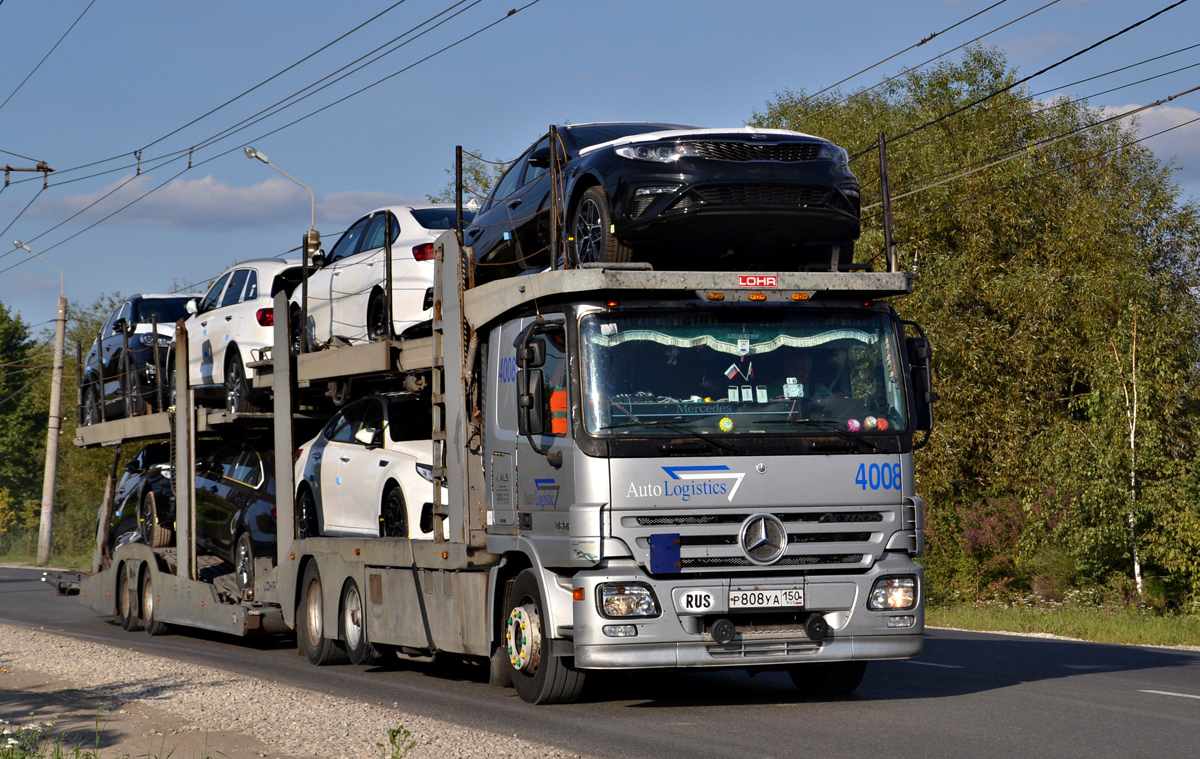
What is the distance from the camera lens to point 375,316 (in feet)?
42.7

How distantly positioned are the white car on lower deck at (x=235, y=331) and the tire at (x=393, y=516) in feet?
12.2

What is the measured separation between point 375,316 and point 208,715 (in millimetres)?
4781

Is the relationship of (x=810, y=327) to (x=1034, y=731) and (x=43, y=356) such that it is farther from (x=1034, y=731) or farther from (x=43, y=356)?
(x=43, y=356)

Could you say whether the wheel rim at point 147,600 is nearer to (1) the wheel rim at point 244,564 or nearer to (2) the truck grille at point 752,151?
(1) the wheel rim at point 244,564

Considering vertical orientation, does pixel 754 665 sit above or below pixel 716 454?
below

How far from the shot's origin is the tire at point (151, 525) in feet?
56.6

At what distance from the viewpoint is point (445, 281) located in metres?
10.6

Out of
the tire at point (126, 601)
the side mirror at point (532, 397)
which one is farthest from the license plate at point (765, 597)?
the tire at point (126, 601)

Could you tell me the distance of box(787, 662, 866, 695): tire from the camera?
9664mm

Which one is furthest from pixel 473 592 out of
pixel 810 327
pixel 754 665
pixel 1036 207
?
pixel 1036 207

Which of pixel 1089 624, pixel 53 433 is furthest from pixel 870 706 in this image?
pixel 53 433

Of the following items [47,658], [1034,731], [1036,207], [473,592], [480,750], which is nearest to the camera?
[480,750]

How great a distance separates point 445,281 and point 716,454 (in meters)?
3.10

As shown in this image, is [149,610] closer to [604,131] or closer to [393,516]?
[393,516]
